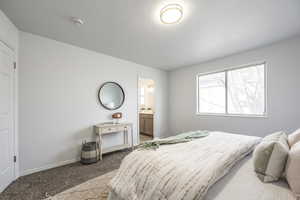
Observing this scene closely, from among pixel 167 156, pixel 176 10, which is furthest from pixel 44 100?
pixel 176 10

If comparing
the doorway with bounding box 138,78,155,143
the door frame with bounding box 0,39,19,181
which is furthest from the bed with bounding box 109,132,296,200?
the doorway with bounding box 138,78,155,143

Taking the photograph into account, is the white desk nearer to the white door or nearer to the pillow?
the white door

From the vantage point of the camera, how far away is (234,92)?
333 cm

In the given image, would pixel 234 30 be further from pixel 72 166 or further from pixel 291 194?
pixel 72 166

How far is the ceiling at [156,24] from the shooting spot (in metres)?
1.66

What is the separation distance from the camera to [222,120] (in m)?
3.40

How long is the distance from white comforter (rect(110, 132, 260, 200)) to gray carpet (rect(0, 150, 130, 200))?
1166 mm

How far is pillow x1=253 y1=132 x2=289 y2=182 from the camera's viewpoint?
2.96 feet

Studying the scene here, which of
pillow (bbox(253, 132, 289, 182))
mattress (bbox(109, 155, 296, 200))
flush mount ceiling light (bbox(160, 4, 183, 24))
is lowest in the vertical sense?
mattress (bbox(109, 155, 296, 200))

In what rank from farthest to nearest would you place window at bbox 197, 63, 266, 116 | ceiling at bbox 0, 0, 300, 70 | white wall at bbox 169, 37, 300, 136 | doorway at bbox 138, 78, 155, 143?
doorway at bbox 138, 78, 155, 143, window at bbox 197, 63, 266, 116, white wall at bbox 169, 37, 300, 136, ceiling at bbox 0, 0, 300, 70

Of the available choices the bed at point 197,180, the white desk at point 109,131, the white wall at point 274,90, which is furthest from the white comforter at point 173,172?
the white wall at point 274,90

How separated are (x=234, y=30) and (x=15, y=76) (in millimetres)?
3856

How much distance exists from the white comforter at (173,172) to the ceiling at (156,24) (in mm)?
1838

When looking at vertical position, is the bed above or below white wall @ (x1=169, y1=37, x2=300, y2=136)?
below
